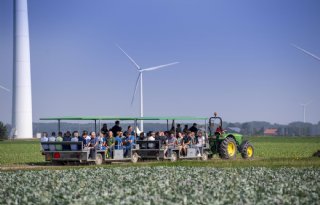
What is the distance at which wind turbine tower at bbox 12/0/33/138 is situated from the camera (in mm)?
86562

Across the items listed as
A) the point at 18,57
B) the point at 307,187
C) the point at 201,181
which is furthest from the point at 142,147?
the point at 18,57

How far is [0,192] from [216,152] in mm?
18600

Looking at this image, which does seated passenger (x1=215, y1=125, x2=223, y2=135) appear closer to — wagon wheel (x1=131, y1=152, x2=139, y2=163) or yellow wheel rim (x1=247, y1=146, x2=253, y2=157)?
yellow wheel rim (x1=247, y1=146, x2=253, y2=157)

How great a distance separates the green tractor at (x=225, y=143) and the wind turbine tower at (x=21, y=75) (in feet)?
180

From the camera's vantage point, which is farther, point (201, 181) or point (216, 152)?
point (216, 152)

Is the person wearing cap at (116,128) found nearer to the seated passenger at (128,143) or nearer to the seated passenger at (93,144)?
the seated passenger at (128,143)

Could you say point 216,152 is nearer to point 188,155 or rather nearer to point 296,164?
point 188,155

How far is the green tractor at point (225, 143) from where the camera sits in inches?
1373

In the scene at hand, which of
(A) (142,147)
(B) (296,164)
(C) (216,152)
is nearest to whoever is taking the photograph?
(B) (296,164)

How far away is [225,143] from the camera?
34562 millimetres

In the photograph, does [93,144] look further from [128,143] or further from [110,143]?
[128,143]

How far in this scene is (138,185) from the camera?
19.1 metres

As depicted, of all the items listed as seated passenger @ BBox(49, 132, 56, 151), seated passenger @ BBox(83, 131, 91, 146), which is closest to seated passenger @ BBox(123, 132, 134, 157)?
seated passenger @ BBox(83, 131, 91, 146)

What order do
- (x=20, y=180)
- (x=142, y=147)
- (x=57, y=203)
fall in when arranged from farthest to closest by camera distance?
(x=142, y=147)
(x=20, y=180)
(x=57, y=203)
